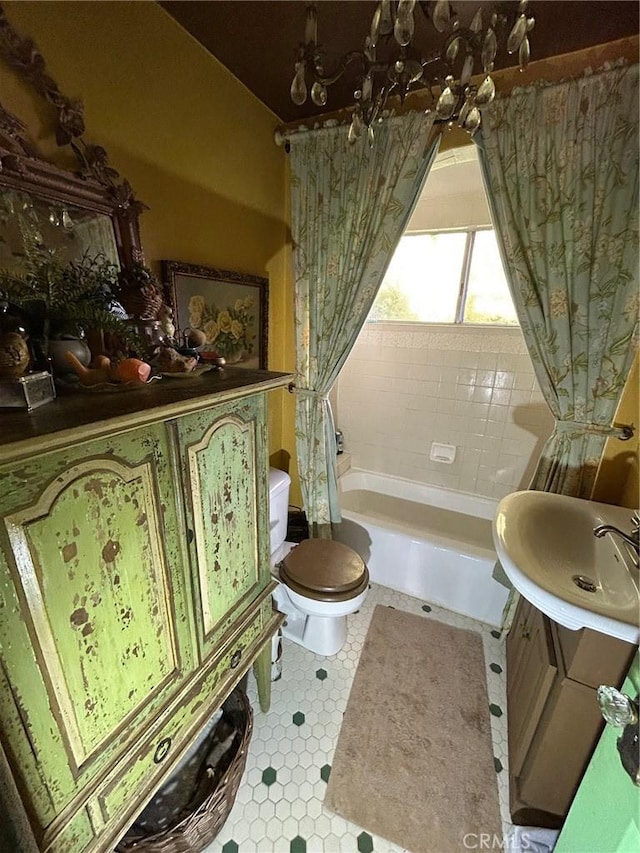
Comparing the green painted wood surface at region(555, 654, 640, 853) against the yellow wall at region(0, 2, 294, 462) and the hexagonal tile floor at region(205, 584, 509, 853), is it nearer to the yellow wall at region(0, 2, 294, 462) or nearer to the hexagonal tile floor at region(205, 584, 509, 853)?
the hexagonal tile floor at region(205, 584, 509, 853)

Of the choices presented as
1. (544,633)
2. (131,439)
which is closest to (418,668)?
(544,633)


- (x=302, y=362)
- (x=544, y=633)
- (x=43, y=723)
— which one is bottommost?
(x=544, y=633)

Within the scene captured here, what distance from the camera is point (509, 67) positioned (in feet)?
4.34

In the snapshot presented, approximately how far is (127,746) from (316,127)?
225 centimetres

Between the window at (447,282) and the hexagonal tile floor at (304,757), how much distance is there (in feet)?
6.17

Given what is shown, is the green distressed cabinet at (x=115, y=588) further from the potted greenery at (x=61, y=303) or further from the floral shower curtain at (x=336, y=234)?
the floral shower curtain at (x=336, y=234)

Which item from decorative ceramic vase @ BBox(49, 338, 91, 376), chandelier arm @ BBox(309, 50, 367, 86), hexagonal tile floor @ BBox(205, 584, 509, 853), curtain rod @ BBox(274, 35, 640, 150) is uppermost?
curtain rod @ BBox(274, 35, 640, 150)

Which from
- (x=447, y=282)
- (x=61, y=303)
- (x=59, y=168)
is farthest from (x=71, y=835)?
(x=447, y=282)

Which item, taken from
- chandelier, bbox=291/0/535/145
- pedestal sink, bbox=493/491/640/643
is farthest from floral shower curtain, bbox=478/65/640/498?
chandelier, bbox=291/0/535/145

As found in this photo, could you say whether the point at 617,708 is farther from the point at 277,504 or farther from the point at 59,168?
the point at 59,168

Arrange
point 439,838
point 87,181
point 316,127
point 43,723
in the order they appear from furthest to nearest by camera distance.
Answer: point 316,127 → point 439,838 → point 87,181 → point 43,723

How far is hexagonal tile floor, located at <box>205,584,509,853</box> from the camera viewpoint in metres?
1.05

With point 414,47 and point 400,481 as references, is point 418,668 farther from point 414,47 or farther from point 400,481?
point 414,47

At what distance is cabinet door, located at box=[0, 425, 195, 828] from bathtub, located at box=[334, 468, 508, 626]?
137cm
